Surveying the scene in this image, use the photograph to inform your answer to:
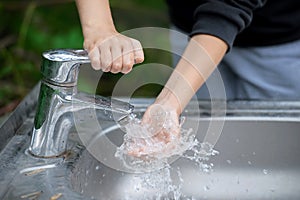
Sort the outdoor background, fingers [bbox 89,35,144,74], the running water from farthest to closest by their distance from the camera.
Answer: the outdoor background
the running water
fingers [bbox 89,35,144,74]

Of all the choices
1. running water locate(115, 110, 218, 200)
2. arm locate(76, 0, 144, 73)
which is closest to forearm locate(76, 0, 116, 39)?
arm locate(76, 0, 144, 73)

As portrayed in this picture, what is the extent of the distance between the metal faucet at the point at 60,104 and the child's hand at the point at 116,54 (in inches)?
1.7

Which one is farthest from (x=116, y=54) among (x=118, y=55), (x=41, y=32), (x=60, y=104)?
(x=41, y=32)

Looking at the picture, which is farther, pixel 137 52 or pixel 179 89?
pixel 179 89

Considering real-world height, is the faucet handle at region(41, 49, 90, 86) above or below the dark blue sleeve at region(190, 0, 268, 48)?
above

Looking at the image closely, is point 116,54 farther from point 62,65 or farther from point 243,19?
point 243,19

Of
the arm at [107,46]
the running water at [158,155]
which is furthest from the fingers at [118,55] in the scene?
the running water at [158,155]

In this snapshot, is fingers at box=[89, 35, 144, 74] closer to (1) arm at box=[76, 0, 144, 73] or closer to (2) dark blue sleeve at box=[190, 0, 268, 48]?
(1) arm at box=[76, 0, 144, 73]

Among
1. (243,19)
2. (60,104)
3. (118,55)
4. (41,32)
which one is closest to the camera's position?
(118,55)

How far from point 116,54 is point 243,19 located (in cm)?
29

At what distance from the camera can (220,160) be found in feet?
2.94

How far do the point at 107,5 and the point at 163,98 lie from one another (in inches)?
6.3

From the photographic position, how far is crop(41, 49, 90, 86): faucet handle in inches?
27.7

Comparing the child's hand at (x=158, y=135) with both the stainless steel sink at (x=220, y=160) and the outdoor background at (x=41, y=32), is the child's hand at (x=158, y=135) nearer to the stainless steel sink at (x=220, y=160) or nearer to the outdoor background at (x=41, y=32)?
the stainless steel sink at (x=220, y=160)
